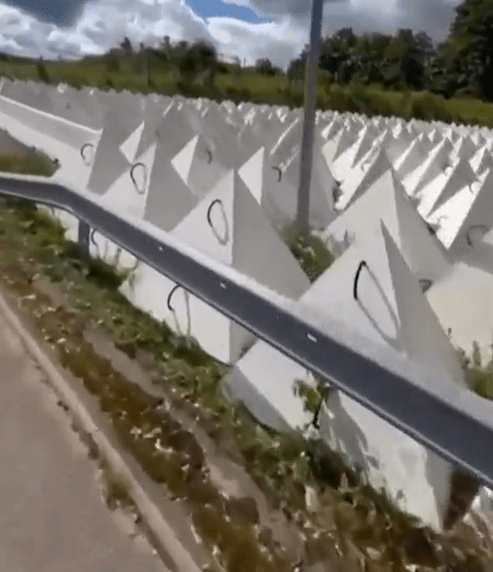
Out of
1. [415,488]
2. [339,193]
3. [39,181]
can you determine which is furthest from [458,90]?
[415,488]

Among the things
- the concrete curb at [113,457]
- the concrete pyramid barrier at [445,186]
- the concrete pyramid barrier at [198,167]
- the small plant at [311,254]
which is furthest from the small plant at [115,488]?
the concrete pyramid barrier at [445,186]

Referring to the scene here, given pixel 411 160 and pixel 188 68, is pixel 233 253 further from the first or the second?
pixel 188 68

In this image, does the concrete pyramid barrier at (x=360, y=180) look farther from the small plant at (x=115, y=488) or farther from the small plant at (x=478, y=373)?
the small plant at (x=115, y=488)

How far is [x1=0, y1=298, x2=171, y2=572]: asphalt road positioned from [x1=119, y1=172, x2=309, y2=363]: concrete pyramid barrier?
882mm

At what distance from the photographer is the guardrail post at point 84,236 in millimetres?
5309

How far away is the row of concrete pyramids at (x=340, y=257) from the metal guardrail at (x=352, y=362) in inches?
6.2

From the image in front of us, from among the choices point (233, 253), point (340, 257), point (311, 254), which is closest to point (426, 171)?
point (311, 254)

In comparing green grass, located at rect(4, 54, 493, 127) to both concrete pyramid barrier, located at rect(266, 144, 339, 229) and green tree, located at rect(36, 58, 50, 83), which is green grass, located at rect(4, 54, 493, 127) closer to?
green tree, located at rect(36, 58, 50, 83)

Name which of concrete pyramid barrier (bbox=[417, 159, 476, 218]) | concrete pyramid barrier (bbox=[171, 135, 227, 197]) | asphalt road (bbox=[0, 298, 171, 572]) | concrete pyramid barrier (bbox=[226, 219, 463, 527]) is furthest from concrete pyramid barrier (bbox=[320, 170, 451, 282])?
concrete pyramid barrier (bbox=[417, 159, 476, 218])

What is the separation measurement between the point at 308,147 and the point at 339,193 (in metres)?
2.27

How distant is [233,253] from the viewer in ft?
11.6

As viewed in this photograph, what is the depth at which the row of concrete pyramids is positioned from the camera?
2598 millimetres

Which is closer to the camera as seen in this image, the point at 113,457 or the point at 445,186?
the point at 113,457

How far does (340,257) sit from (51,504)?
4.90 ft
